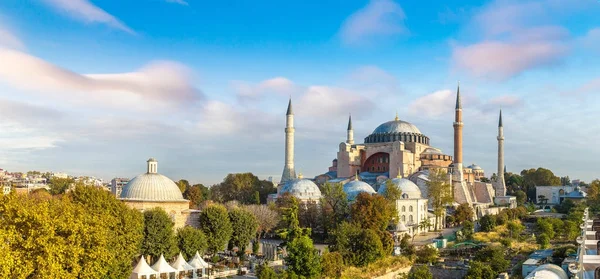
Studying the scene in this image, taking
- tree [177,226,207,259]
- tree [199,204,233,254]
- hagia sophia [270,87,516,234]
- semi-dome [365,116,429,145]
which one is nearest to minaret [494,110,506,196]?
hagia sophia [270,87,516,234]

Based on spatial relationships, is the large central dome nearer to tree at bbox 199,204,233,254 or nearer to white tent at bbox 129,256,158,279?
tree at bbox 199,204,233,254

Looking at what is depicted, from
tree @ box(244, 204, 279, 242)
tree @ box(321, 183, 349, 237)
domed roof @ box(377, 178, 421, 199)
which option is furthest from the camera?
domed roof @ box(377, 178, 421, 199)

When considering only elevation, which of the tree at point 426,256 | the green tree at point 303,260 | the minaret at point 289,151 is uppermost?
the minaret at point 289,151

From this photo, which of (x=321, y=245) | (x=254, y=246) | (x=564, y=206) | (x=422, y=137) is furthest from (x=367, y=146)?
(x=254, y=246)

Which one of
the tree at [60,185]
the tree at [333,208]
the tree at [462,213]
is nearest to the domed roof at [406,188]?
the tree at [462,213]

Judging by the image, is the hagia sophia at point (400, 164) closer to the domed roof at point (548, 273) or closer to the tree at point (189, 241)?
the tree at point (189, 241)

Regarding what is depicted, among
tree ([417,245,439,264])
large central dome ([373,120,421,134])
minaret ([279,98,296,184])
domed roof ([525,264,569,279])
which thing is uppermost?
large central dome ([373,120,421,134])

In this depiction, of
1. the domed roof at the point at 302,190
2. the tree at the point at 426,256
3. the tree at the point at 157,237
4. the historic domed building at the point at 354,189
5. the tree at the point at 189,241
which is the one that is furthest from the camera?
the domed roof at the point at 302,190

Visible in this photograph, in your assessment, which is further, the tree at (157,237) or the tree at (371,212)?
the tree at (371,212)
